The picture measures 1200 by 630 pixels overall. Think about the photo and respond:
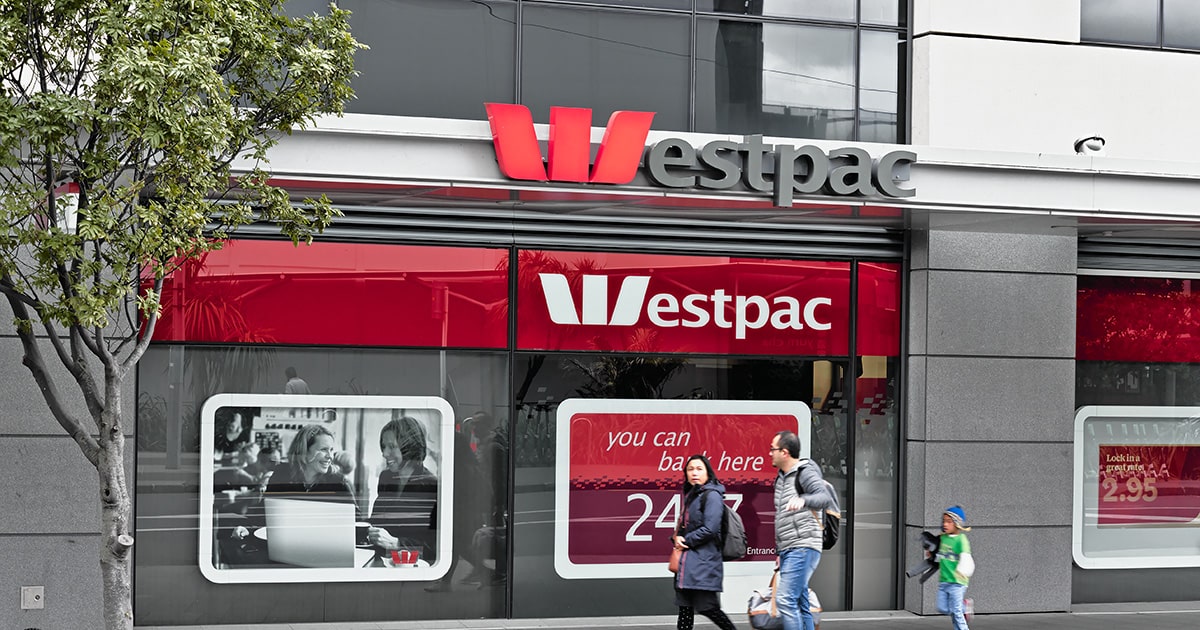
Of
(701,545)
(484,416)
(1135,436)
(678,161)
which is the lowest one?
(701,545)

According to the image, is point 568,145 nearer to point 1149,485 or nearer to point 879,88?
point 879,88

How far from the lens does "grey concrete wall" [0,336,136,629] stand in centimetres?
1111

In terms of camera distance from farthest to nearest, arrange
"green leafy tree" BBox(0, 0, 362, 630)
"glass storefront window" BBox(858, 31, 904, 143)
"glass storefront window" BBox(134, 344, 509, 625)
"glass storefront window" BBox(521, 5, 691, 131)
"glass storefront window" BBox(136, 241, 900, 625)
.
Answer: "glass storefront window" BBox(858, 31, 904, 143) < "glass storefront window" BBox(521, 5, 691, 131) < "glass storefront window" BBox(136, 241, 900, 625) < "glass storefront window" BBox(134, 344, 509, 625) < "green leafy tree" BBox(0, 0, 362, 630)

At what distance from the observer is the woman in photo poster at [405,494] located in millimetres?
12484

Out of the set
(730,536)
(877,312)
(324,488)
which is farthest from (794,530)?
(324,488)

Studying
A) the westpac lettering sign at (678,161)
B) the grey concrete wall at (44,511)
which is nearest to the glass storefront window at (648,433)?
the westpac lettering sign at (678,161)

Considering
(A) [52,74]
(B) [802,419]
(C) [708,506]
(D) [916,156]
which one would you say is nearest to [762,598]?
(C) [708,506]

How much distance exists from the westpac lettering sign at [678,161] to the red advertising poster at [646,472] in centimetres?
254

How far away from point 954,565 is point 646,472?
10.2ft

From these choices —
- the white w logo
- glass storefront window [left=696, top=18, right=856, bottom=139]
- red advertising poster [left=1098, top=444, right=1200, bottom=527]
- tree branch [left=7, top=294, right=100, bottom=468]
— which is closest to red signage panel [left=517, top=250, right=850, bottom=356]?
the white w logo

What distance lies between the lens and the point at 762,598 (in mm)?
10562

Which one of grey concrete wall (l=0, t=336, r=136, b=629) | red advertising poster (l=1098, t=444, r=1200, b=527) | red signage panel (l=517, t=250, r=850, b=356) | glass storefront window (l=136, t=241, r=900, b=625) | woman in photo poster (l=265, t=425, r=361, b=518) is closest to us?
grey concrete wall (l=0, t=336, r=136, b=629)

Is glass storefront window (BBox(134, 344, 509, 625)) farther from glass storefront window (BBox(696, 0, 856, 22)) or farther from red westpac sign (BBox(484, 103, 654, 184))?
glass storefront window (BBox(696, 0, 856, 22))

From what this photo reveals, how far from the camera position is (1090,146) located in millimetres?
13352
